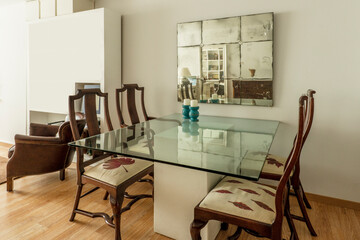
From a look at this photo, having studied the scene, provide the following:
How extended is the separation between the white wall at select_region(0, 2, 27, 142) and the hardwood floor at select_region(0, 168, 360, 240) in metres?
2.13

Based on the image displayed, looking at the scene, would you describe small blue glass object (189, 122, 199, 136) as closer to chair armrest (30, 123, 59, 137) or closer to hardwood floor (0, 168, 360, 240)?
hardwood floor (0, 168, 360, 240)

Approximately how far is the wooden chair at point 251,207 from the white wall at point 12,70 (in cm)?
414

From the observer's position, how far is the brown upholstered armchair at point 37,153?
8.56 ft

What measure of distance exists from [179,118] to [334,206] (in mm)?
1786

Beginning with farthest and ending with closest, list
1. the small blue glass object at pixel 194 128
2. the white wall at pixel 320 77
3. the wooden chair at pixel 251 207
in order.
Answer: the white wall at pixel 320 77 → the small blue glass object at pixel 194 128 → the wooden chair at pixel 251 207

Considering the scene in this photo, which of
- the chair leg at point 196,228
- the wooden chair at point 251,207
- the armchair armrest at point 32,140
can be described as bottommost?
the chair leg at point 196,228

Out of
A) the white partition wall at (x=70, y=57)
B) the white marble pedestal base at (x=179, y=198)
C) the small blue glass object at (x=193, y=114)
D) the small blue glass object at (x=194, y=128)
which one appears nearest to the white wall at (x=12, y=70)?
the white partition wall at (x=70, y=57)

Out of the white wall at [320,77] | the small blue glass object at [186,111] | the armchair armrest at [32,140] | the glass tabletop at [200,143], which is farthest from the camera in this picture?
the small blue glass object at [186,111]

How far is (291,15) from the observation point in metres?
2.52

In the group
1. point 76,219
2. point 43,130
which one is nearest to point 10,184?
point 43,130

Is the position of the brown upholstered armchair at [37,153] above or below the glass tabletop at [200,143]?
below

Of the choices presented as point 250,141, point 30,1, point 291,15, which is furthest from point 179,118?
point 30,1

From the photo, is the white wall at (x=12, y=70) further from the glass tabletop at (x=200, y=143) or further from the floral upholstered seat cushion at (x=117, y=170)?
the floral upholstered seat cushion at (x=117, y=170)

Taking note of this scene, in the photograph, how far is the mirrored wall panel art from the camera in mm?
2633
